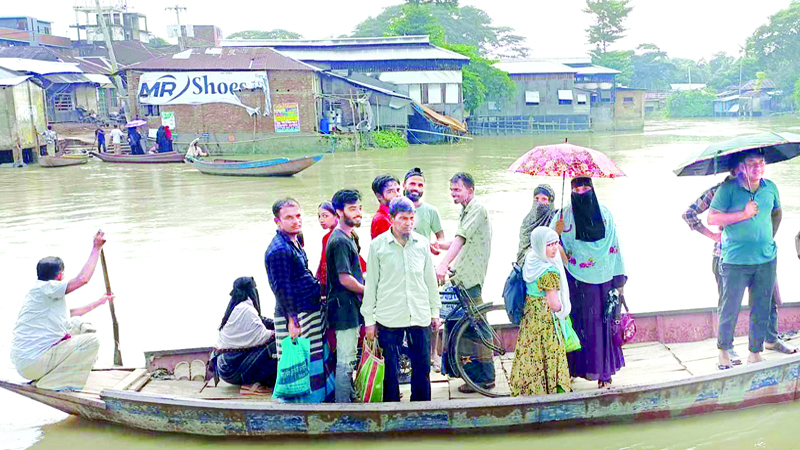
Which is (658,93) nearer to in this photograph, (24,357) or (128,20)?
(128,20)

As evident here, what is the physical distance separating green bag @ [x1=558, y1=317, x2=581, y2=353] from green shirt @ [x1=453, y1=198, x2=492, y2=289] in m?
0.67

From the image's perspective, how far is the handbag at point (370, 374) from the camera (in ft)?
14.7

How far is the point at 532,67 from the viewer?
46.5 m

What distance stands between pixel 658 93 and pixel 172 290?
68.6m

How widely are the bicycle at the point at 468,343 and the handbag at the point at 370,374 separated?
620 mm

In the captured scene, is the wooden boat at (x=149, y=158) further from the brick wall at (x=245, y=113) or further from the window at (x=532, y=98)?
the window at (x=532, y=98)

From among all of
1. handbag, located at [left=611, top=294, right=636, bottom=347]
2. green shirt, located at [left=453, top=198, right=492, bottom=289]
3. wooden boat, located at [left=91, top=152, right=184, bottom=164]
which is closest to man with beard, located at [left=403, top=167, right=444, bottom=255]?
green shirt, located at [left=453, top=198, right=492, bottom=289]

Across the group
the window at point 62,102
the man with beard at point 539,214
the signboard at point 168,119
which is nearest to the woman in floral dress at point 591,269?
the man with beard at point 539,214

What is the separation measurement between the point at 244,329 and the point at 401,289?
126cm

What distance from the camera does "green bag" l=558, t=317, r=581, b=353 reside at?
4559mm

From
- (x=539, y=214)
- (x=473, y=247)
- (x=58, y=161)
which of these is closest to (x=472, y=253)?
(x=473, y=247)

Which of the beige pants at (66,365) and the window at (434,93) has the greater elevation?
the window at (434,93)

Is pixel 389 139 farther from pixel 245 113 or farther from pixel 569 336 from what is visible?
pixel 569 336

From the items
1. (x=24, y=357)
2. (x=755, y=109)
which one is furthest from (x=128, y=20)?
(x=24, y=357)
